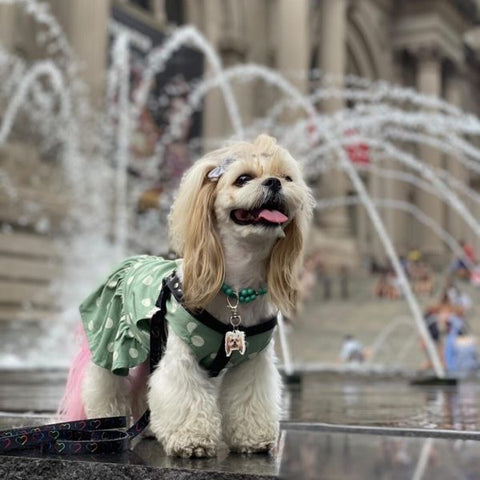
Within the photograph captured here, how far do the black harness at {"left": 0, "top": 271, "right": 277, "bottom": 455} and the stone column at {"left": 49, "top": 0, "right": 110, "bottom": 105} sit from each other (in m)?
16.8

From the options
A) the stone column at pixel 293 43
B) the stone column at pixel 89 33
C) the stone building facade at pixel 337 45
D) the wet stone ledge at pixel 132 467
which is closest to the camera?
the wet stone ledge at pixel 132 467

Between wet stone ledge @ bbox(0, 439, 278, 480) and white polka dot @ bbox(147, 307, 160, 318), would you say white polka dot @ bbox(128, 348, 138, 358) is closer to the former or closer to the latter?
white polka dot @ bbox(147, 307, 160, 318)

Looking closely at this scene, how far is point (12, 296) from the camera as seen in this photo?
1502 cm

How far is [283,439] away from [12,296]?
1275cm

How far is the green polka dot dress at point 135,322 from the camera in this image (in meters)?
2.48

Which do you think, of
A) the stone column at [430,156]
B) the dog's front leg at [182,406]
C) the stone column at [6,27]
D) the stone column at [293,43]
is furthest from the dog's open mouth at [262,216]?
the stone column at [430,156]

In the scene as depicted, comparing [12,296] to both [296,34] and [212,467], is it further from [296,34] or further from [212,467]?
[296,34]

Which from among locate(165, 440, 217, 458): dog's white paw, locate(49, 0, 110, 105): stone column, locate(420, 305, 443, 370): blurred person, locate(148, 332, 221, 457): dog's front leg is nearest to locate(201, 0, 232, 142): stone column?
locate(49, 0, 110, 105): stone column

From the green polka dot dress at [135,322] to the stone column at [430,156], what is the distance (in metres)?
37.6

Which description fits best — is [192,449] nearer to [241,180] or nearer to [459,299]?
[241,180]

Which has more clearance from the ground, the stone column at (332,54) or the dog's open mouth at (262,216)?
the stone column at (332,54)

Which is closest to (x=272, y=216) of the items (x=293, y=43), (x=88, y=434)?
(x=88, y=434)

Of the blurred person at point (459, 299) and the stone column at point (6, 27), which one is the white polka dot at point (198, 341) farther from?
the stone column at point (6, 27)

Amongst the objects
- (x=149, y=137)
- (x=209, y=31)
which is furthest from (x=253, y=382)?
(x=209, y=31)
